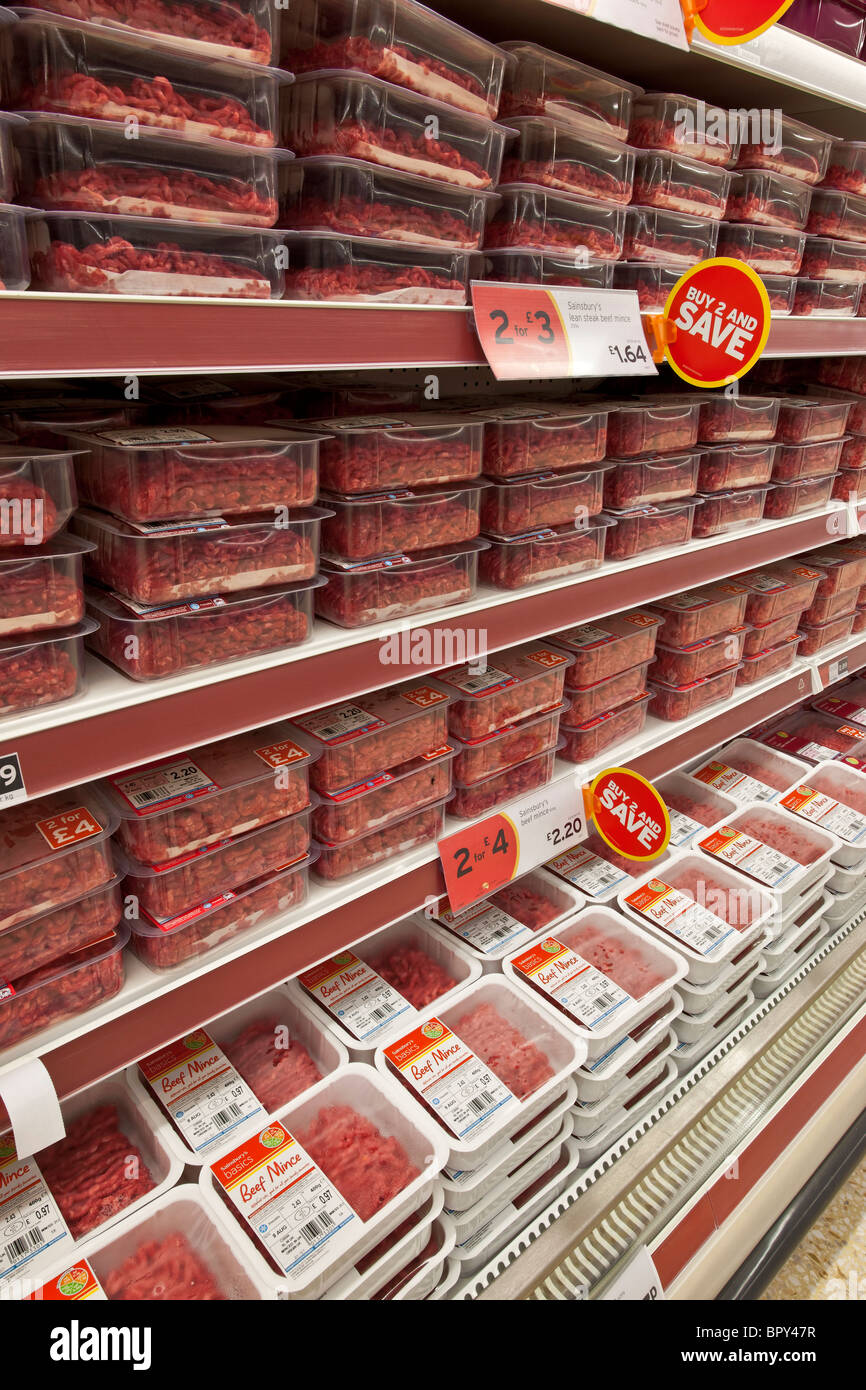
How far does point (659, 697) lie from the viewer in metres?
2.14

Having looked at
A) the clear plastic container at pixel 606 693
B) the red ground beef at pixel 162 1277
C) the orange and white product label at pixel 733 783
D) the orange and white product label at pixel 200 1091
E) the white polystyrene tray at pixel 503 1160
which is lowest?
the white polystyrene tray at pixel 503 1160

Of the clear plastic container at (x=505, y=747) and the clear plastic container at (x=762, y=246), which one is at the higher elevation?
the clear plastic container at (x=762, y=246)

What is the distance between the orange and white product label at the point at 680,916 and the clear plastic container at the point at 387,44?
5.35ft

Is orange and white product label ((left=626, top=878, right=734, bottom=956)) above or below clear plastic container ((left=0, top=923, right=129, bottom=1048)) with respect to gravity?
below

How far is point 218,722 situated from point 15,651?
0.27 meters

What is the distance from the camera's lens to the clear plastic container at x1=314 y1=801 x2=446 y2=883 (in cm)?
145

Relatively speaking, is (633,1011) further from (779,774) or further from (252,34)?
(252,34)

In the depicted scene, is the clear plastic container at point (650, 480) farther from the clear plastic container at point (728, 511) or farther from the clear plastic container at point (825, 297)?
the clear plastic container at point (825, 297)

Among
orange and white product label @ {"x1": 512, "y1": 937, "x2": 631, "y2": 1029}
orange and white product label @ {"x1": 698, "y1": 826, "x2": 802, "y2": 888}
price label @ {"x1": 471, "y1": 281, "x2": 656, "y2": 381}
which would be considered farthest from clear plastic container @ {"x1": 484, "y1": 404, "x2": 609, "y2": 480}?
orange and white product label @ {"x1": 698, "y1": 826, "x2": 802, "y2": 888}

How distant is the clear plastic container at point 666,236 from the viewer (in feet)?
4.99

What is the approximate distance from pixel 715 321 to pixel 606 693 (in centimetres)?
80

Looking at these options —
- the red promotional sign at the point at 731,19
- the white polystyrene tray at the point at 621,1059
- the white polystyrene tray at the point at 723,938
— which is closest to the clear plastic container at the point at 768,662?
the white polystyrene tray at the point at 723,938

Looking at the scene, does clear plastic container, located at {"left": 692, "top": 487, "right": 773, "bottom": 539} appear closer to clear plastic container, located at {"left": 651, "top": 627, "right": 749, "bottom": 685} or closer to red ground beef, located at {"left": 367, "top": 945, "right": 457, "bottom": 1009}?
clear plastic container, located at {"left": 651, "top": 627, "right": 749, "bottom": 685}

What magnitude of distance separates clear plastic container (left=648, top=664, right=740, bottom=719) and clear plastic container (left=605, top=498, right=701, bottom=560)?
396mm
